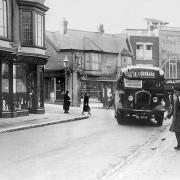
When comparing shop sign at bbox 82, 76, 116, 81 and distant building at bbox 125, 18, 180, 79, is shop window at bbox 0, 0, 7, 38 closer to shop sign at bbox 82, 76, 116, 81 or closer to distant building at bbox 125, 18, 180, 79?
shop sign at bbox 82, 76, 116, 81

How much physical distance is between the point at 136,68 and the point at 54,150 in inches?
437

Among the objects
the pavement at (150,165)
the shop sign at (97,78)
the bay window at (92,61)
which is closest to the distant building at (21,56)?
the pavement at (150,165)

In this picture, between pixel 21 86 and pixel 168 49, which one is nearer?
pixel 21 86

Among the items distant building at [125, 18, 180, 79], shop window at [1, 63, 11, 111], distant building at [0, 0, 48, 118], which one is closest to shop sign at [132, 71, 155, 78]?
distant building at [0, 0, 48, 118]

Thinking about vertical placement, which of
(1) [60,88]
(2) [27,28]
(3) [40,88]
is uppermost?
(2) [27,28]

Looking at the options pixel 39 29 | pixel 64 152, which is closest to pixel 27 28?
Answer: pixel 39 29

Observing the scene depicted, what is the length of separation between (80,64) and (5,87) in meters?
24.9

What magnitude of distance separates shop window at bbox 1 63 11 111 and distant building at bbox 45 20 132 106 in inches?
864

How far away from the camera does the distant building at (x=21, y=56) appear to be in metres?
26.0

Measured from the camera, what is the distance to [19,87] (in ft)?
91.4

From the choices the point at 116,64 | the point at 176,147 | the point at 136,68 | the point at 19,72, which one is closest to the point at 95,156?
the point at 176,147

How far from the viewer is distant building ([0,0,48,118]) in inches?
1023

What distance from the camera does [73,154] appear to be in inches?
494

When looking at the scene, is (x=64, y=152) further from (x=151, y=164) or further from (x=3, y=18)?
(x=3, y=18)
